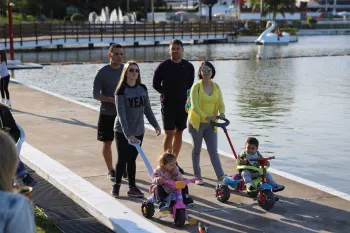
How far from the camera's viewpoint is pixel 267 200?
6992 mm

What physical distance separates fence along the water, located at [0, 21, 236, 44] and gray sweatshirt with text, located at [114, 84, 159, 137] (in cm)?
3868

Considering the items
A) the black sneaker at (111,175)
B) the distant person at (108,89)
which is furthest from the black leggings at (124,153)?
the black sneaker at (111,175)

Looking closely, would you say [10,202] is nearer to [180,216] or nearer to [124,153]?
[180,216]

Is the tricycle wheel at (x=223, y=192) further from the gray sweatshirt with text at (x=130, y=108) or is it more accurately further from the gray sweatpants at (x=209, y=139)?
the gray sweatshirt with text at (x=130, y=108)

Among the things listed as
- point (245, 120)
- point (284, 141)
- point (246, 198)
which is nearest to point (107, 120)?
point (246, 198)

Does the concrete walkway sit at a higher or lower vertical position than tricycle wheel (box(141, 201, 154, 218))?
lower

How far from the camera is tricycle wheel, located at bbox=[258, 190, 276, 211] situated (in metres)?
6.99

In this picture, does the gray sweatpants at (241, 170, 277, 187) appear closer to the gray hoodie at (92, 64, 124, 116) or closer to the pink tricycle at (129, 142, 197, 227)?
the pink tricycle at (129, 142, 197, 227)

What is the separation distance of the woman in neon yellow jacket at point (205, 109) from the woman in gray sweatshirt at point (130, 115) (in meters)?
0.60

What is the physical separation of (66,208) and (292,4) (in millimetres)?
76554

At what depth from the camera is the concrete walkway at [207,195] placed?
6625 mm

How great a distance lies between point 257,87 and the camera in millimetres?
23219

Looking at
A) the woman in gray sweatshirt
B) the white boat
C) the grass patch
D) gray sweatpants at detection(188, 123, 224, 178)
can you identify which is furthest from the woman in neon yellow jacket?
the white boat

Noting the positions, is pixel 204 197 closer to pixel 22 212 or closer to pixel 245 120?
pixel 22 212
